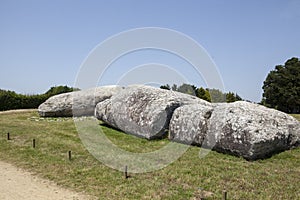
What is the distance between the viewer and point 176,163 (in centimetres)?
795

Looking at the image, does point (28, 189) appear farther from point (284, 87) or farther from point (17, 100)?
point (284, 87)

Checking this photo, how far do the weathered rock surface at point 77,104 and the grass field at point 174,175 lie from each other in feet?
29.6

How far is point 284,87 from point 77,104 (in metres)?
28.2

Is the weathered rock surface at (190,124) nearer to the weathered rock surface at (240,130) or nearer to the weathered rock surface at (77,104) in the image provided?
the weathered rock surface at (240,130)

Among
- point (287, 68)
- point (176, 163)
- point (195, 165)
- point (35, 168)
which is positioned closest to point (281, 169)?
point (195, 165)

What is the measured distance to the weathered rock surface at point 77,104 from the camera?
1920 centimetres

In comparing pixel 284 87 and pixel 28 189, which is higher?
pixel 284 87

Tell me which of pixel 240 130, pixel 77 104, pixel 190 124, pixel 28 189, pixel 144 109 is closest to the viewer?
pixel 28 189

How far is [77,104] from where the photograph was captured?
19234mm

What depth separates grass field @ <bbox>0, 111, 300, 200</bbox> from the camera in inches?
231

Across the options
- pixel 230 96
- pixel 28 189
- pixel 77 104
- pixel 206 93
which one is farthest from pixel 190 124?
pixel 230 96

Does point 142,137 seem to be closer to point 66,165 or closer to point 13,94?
point 66,165

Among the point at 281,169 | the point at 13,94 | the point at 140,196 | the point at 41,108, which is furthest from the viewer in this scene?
the point at 13,94

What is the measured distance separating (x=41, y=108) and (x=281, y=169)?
16939mm
